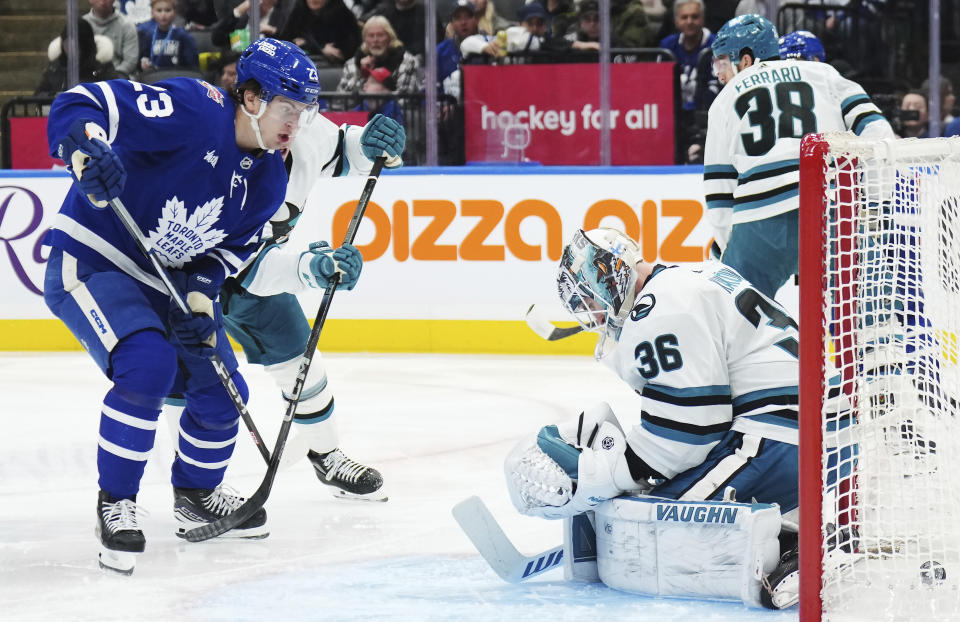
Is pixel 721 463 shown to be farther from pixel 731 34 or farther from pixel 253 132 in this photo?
pixel 731 34

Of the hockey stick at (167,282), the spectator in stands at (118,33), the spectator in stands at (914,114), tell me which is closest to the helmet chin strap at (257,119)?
the hockey stick at (167,282)

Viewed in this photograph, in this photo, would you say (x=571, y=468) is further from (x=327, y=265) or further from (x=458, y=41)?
(x=458, y=41)

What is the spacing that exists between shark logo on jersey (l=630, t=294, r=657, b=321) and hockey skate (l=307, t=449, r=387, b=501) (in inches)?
47.8

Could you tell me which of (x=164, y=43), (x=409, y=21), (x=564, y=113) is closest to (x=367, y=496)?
(x=564, y=113)

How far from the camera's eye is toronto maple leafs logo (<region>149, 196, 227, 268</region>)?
296 cm

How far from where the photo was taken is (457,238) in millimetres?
6277

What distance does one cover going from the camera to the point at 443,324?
20.8ft

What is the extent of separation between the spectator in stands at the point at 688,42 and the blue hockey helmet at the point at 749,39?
7.93 ft

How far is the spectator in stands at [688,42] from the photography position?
6297 millimetres

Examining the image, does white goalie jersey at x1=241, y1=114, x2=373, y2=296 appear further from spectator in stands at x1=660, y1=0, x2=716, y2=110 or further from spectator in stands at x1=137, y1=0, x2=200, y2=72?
spectator in stands at x1=137, y1=0, x2=200, y2=72

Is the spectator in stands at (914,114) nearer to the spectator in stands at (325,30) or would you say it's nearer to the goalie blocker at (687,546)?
the spectator in stands at (325,30)

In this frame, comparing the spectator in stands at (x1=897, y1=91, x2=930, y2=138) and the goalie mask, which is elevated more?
the spectator in stands at (x1=897, y1=91, x2=930, y2=138)

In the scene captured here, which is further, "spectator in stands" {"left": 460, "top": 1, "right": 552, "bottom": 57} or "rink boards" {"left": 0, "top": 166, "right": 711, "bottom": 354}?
"spectator in stands" {"left": 460, "top": 1, "right": 552, "bottom": 57}

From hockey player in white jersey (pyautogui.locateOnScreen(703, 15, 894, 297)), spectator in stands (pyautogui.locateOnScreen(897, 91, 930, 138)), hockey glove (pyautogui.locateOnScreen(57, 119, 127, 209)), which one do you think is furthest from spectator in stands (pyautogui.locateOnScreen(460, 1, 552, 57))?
hockey glove (pyautogui.locateOnScreen(57, 119, 127, 209))
